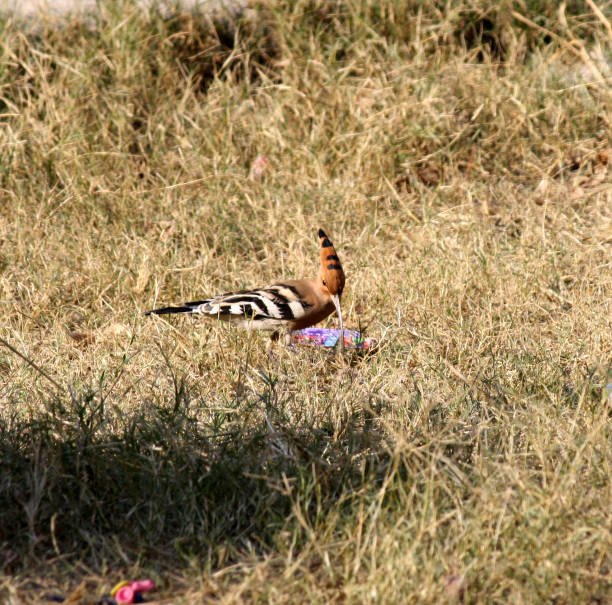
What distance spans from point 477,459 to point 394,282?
2029 mm

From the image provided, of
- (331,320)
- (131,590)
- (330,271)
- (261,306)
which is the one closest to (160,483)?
(131,590)

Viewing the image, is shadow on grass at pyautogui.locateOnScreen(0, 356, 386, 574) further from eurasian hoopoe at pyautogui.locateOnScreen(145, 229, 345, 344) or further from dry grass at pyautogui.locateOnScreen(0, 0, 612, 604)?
eurasian hoopoe at pyautogui.locateOnScreen(145, 229, 345, 344)

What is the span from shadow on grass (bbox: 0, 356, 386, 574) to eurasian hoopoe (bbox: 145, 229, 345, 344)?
1040mm

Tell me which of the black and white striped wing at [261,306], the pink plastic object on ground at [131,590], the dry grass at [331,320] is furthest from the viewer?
the black and white striped wing at [261,306]

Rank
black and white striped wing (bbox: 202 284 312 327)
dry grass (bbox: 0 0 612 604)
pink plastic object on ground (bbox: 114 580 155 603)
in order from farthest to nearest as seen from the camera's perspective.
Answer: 1. black and white striped wing (bbox: 202 284 312 327)
2. dry grass (bbox: 0 0 612 604)
3. pink plastic object on ground (bbox: 114 580 155 603)

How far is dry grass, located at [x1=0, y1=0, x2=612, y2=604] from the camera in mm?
2871

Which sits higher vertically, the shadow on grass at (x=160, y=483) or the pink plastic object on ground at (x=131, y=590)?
the pink plastic object on ground at (x=131, y=590)

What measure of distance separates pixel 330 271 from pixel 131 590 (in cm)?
232

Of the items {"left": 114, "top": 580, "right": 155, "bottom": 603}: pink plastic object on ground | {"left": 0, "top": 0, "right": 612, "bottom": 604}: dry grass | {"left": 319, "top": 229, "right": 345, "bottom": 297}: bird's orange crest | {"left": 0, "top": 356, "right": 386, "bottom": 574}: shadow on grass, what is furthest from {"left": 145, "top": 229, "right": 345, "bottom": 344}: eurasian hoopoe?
{"left": 114, "top": 580, "right": 155, "bottom": 603}: pink plastic object on ground

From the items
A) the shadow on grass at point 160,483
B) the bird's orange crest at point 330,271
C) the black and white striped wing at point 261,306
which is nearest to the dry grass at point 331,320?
the shadow on grass at point 160,483

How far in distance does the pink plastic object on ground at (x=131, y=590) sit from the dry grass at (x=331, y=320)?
5cm

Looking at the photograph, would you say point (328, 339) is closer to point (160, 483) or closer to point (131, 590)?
point (160, 483)

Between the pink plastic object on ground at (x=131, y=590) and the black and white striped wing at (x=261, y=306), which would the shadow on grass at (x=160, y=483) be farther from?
the black and white striped wing at (x=261, y=306)

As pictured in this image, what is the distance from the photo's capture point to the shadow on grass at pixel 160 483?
9.69ft
